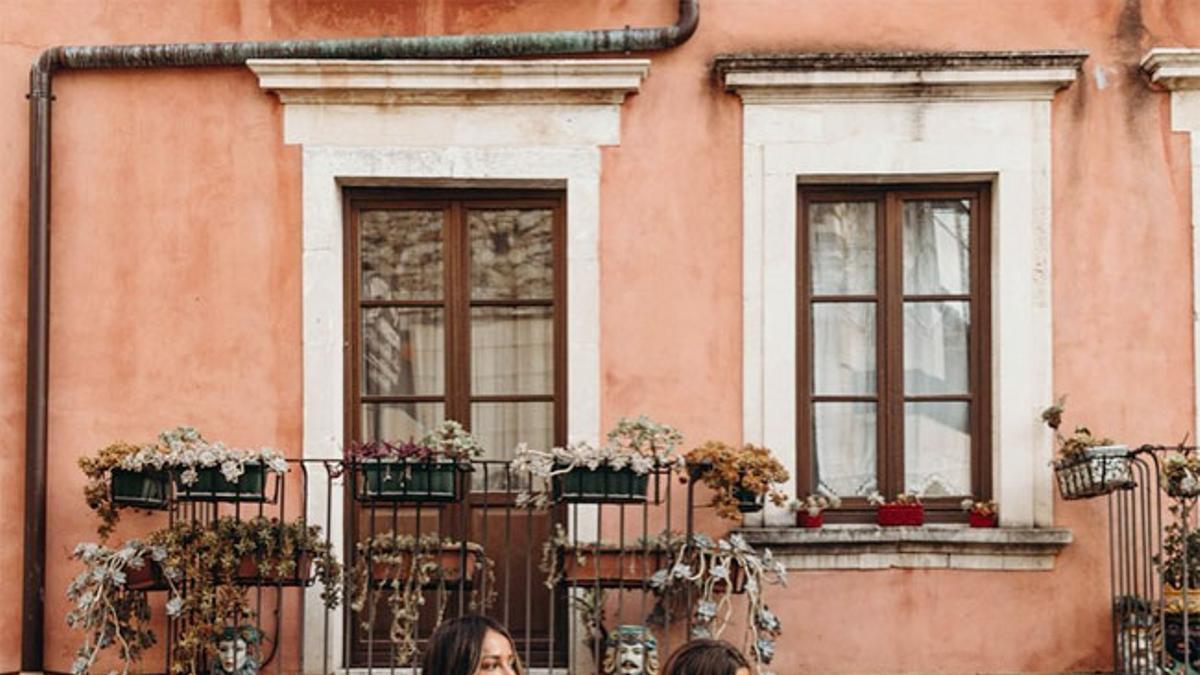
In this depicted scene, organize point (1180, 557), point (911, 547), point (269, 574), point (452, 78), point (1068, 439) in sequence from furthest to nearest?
point (452, 78), point (911, 547), point (1068, 439), point (1180, 557), point (269, 574)

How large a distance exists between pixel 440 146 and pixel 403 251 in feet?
1.88

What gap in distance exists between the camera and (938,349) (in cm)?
1155

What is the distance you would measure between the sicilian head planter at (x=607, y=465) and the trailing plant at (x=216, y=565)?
1.14 metres

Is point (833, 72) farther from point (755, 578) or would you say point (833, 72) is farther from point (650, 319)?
point (755, 578)

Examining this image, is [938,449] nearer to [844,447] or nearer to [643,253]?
[844,447]

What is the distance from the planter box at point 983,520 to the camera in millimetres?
11242

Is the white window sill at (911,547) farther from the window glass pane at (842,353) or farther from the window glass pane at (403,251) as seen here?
the window glass pane at (403,251)

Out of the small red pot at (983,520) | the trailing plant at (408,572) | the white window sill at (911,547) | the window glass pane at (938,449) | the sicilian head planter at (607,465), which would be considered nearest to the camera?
the sicilian head planter at (607,465)

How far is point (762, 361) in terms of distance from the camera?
1132 centimetres

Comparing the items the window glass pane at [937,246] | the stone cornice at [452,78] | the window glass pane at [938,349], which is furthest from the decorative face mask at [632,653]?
the stone cornice at [452,78]

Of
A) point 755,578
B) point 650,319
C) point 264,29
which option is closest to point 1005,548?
point 755,578

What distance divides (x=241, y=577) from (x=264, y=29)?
108 inches

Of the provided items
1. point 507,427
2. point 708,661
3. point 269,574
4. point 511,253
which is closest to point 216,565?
point 269,574

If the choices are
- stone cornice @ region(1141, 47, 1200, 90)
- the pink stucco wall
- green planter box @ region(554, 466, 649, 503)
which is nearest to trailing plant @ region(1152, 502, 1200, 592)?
the pink stucco wall
